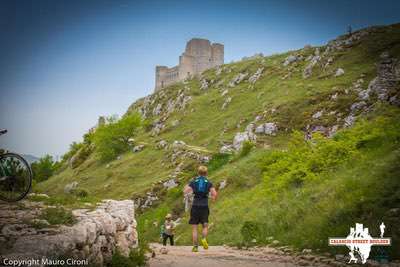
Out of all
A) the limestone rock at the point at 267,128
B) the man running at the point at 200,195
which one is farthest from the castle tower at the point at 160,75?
the man running at the point at 200,195

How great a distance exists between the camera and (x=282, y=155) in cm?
2730

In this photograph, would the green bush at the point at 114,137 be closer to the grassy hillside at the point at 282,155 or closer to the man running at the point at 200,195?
the grassy hillside at the point at 282,155

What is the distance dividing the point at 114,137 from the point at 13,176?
56998 millimetres

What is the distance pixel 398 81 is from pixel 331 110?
7120 mm

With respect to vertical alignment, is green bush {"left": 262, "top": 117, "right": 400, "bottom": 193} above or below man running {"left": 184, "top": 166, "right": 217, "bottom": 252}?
above

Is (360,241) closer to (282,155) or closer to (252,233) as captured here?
(252,233)

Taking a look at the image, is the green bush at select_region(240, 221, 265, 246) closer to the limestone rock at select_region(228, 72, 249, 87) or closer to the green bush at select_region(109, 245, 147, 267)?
the green bush at select_region(109, 245, 147, 267)

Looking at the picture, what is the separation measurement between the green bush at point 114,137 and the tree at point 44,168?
1848 centimetres

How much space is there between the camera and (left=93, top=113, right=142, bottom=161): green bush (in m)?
63.2

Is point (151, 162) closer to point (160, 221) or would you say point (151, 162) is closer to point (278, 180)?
point (160, 221)

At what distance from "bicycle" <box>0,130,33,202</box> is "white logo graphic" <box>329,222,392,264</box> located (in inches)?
320

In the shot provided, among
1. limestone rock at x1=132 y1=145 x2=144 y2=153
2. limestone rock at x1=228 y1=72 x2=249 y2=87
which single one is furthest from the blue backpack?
limestone rock at x1=228 y1=72 x2=249 y2=87

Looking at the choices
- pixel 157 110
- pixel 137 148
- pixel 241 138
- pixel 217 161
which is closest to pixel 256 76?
pixel 157 110

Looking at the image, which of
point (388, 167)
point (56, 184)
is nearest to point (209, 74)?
point (56, 184)
